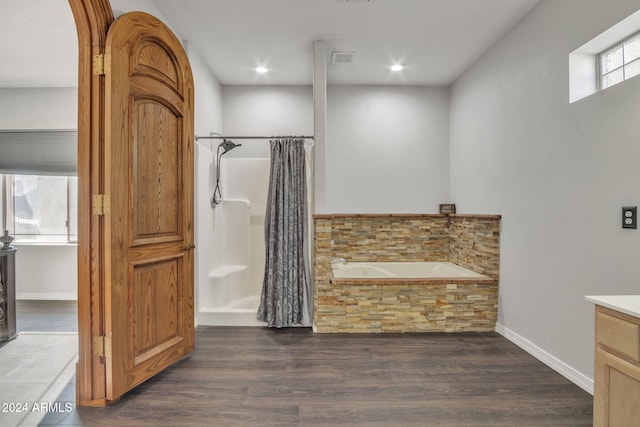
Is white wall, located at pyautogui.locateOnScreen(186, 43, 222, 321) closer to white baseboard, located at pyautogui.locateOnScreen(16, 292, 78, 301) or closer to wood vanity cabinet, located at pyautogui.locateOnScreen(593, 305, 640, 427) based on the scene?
white baseboard, located at pyautogui.locateOnScreen(16, 292, 78, 301)

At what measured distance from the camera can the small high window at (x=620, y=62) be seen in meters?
1.98

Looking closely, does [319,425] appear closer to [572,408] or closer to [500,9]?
[572,408]

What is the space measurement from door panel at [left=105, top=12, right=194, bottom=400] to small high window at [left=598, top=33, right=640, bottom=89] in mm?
2859

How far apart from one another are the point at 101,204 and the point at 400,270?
9.95ft

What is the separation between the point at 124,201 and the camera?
1.94 meters

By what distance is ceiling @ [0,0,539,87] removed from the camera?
8.44ft

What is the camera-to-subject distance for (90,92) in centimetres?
184

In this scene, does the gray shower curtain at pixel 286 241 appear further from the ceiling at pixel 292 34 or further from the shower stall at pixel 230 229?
the ceiling at pixel 292 34

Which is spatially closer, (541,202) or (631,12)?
(631,12)

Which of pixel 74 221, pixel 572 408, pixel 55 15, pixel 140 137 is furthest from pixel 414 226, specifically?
pixel 74 221

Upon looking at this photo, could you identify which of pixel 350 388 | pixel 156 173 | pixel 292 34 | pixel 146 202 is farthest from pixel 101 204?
pixel 292 34

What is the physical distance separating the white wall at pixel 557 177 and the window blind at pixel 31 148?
15.2 feet

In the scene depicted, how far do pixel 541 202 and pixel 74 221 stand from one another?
5.08 meters

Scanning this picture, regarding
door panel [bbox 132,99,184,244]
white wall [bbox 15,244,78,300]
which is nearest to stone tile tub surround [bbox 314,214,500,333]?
door panel [bbox 132,99,184,244]
